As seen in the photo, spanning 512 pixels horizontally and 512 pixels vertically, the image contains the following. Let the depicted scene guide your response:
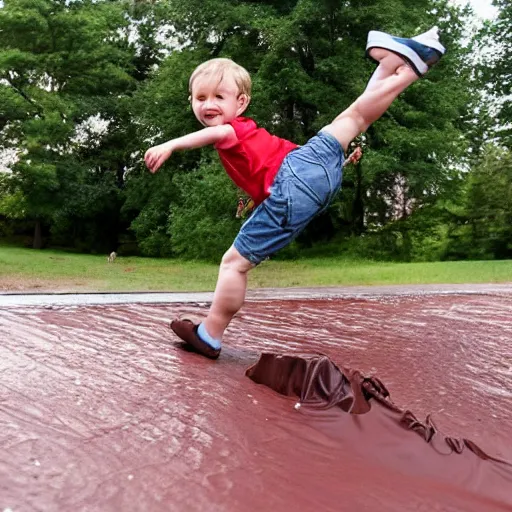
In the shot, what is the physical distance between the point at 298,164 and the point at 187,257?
11932 mm

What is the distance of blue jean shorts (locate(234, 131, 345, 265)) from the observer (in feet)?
5.91

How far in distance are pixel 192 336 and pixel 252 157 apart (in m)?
0.55

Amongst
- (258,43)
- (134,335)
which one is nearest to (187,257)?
(258,43)

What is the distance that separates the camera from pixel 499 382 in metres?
1.79

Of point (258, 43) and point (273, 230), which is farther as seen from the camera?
point (258, 43)

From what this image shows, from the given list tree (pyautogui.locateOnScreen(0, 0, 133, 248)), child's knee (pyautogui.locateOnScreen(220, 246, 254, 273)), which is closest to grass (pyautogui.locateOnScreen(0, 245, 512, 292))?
child's knee (pyautogui.locateOnScreen(220, 246, 254, 273))

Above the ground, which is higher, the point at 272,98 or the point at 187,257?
the point at 272,98

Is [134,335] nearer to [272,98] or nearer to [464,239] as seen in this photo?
[272,98]

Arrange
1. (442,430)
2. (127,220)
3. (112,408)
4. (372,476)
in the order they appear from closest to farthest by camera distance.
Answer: (372,476), (112,408), (442,430), (127,220)

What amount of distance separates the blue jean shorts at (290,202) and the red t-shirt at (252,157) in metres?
0.04

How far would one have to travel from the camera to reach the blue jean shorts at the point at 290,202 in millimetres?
1801

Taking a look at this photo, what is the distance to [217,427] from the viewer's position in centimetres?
118

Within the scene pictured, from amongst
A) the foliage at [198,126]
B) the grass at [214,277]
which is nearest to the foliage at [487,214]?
the foliage at [198,126]

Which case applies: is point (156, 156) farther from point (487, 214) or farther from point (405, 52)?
point (487, 214)
